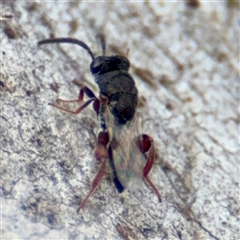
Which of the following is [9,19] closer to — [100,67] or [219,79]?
[100,67]

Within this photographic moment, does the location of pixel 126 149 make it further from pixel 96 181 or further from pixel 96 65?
pixel 96 65

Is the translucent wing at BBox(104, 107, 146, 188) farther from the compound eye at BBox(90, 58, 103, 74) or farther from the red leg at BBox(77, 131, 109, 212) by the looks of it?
the compound eye at BBox(90, 58, 103, 74)

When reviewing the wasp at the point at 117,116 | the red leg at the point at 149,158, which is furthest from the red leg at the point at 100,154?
the red leg at the point at 149,158

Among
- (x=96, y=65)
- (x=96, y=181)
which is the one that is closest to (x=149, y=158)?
(x=96, y=181)

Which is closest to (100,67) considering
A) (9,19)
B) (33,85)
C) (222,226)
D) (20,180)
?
(33,85)

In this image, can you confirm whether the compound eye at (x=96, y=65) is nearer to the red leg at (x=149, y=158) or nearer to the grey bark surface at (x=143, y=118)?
the grey bark surface at (x=143, y=118)

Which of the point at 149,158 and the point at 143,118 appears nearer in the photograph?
the point at 149,158
